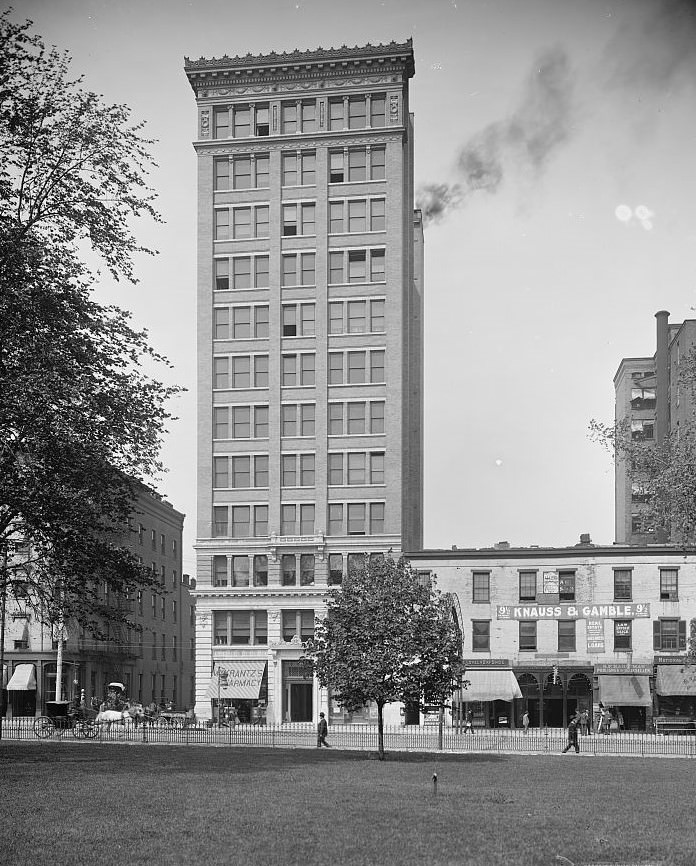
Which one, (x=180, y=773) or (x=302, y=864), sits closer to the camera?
(x=302, y=864)

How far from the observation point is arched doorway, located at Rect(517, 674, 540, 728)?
263 feet

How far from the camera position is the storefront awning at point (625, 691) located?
76875 millimetres

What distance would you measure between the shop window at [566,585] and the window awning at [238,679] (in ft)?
75.4

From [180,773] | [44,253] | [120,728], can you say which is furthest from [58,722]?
[44,253]

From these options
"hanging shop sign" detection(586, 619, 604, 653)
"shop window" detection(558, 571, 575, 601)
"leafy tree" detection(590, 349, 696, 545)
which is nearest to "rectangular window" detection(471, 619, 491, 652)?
"shop window" detection(558, 571, 575, 601)

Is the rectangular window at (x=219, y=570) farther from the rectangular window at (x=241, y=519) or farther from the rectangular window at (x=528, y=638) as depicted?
the rectangular window at (x=528, y=638)

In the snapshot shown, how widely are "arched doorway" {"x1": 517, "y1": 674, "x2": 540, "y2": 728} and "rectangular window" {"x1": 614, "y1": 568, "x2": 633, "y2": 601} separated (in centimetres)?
818

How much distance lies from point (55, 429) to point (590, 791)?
18282 mm

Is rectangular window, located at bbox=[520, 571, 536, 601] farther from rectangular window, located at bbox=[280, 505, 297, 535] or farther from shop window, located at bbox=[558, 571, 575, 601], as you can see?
rectangular window, located at bbox=[280, 505, 297, 535]

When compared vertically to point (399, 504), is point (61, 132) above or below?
above

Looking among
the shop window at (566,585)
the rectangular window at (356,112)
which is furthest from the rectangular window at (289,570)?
the rectangular window at (356,112)

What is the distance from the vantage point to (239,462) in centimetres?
9356

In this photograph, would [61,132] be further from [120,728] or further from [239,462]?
[239,462]

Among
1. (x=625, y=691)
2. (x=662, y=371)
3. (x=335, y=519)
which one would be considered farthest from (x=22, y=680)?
(x=662, y=371)
